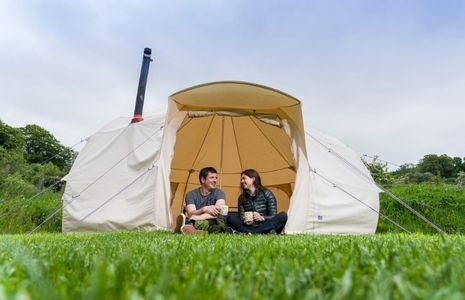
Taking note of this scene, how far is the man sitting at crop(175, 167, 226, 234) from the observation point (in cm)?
489

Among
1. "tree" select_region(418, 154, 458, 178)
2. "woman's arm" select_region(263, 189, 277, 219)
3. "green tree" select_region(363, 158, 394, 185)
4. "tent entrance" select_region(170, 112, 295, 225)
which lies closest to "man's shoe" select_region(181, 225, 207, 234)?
"woman's arm" select_region(263, 189, 277, 219)

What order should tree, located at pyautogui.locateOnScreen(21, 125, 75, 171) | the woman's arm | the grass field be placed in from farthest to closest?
tree, located at pyautogui.locateOnScreen(21, 125, 75, 171) < the woman's arm < the grass field

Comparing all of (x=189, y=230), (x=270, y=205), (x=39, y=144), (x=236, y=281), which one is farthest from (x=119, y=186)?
(x=39, y=144)

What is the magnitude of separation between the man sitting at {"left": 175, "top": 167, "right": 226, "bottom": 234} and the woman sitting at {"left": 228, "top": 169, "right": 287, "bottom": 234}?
203 millimetres

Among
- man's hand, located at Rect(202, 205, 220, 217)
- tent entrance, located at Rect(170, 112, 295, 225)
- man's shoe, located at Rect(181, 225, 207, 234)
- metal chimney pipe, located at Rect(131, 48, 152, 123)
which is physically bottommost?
man's shoe, located at Rect(181, 225, 207, 234)

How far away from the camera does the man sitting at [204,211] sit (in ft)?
16.1

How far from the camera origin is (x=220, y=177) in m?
7.80

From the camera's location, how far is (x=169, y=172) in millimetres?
5348

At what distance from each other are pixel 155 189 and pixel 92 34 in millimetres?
7518

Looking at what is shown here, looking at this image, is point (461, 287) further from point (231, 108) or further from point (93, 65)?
point (93, 65)

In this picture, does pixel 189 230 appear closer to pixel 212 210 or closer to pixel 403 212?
pixel 212 210

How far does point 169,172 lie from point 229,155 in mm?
2607

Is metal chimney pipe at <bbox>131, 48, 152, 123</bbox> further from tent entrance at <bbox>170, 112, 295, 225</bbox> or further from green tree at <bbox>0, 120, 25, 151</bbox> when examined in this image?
green tree at <bbox>0, 120, 25, 151</bbox>

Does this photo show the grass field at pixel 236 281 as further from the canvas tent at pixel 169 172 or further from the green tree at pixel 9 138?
the green tree at pixel 9 138
